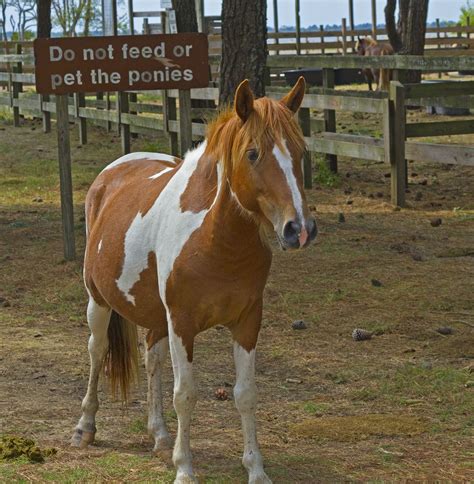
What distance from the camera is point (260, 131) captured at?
13.9ft

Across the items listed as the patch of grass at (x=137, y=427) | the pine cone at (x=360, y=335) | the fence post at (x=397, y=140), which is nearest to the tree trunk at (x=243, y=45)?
the fence post at (x=397, y=140)

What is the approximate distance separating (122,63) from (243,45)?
153 cm

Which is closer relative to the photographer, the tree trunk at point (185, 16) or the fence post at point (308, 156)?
the fence post at point (308, 156)

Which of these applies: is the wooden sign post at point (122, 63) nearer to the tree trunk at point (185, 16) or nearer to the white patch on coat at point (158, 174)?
the white patch on coat at point (158, 174)

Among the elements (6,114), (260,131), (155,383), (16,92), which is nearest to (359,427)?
(155,383)

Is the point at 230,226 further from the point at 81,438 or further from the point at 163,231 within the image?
the point at 81,438

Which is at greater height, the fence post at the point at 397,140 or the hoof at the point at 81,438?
the fence post at the point at 397,140

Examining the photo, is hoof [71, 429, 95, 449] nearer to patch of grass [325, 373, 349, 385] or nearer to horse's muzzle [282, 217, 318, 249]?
patch of grass [325, 373, 349, 385]

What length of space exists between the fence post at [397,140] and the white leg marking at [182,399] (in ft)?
24.0

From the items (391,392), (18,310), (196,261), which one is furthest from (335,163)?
(196,261)

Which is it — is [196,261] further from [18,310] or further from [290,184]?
[18,310]

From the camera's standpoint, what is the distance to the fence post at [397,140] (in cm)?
1154

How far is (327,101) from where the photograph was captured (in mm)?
12781

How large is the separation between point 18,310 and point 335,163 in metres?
6.49
